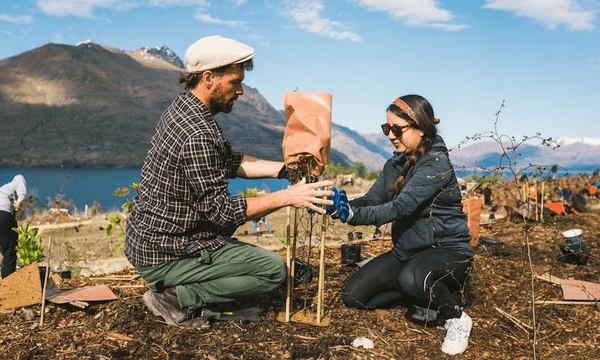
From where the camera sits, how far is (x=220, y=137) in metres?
3.11

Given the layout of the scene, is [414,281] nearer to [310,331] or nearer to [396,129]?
[310,331]

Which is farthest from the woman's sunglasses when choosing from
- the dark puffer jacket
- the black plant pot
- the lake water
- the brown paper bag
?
the lake water

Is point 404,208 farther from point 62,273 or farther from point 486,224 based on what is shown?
point 486,224

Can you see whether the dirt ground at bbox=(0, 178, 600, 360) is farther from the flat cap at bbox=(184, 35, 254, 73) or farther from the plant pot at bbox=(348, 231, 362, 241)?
the plant pot at bbox=(348, 231, 362, 241)

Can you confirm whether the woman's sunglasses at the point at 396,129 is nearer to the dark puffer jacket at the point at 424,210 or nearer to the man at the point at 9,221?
the dark puffer jacket at the point at 424,210

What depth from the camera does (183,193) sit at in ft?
9.84

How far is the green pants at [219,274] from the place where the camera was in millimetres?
3197

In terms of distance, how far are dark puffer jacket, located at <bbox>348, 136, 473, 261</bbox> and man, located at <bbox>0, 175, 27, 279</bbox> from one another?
444 centimetres

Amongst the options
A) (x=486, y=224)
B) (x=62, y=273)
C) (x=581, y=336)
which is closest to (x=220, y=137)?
(x=581, y=336)

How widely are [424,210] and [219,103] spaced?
1665mm

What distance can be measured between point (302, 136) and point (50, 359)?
2.04m

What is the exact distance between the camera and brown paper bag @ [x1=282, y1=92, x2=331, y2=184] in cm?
306

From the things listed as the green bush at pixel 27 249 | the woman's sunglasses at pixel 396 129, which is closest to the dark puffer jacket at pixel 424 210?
the woman's sunglasses at pixel 396 129

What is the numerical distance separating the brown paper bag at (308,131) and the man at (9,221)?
4.27 metres
